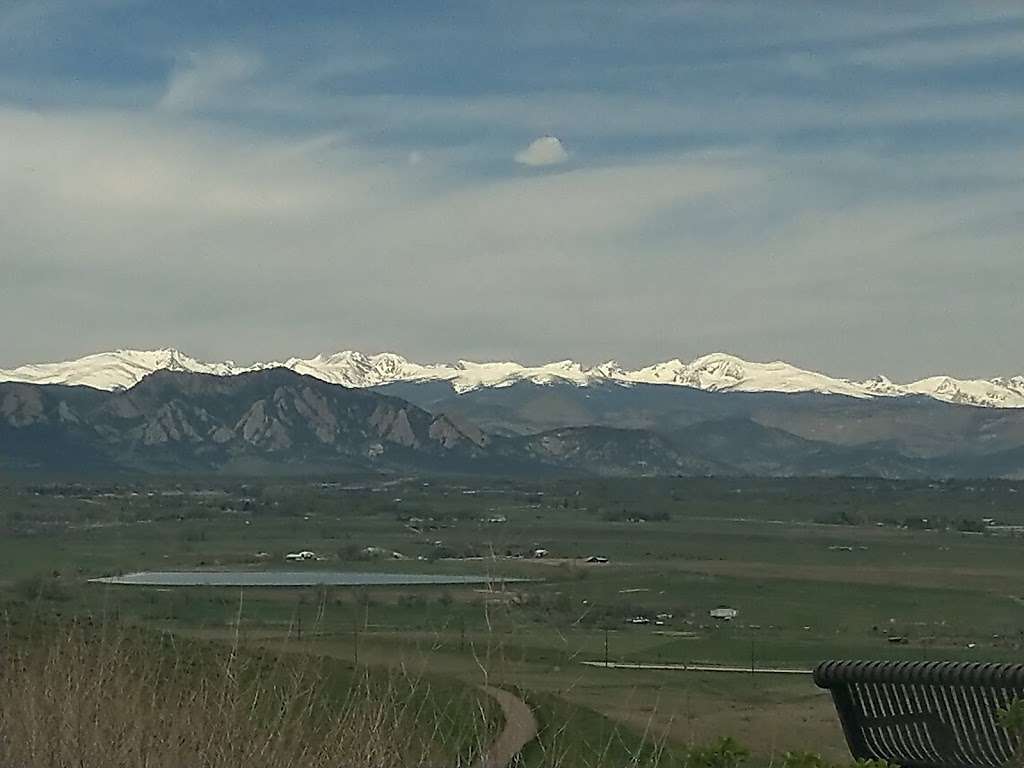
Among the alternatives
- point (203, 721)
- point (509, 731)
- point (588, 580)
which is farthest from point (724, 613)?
point (203, 721)

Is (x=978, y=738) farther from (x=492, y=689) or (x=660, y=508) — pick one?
(x=660, y=508)

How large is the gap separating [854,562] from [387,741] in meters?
88.7

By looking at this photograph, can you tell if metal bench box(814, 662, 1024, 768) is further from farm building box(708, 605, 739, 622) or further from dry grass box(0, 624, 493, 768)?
farm building box(708, 605, 739, 622)

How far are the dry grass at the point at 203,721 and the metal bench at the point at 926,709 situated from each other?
1106mm

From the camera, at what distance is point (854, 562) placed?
90562mm

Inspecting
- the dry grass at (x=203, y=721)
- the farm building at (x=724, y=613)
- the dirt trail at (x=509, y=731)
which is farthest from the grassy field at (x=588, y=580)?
the farm building at (x=724, y=613)

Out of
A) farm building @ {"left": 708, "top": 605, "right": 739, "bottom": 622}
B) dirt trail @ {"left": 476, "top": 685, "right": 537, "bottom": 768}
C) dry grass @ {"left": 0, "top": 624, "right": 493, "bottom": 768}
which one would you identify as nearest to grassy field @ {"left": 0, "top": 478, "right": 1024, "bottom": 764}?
dirt trail @ {"left": 476, "top": 685, "right": 537, "bottom": 768}

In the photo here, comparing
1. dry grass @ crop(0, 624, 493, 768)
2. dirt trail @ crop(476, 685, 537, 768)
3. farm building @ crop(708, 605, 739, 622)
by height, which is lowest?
farm building @ crop(708, 605, 739, 622)

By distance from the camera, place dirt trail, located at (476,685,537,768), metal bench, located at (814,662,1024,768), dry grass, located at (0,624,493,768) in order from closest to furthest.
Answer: metal bench, located at (814,662,1024,768) → dry grass, located at (0,624,493,768) → dirt trail, located at (476,685,537,768)

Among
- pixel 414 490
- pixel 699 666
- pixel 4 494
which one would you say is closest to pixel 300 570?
pixel 699 666

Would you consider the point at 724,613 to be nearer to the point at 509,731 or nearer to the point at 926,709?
the point at 509,731

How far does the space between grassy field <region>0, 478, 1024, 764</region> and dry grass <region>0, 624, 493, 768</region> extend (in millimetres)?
210

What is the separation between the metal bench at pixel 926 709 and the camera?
4.25 metres

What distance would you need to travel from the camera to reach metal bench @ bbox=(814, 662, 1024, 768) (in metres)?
4.25
